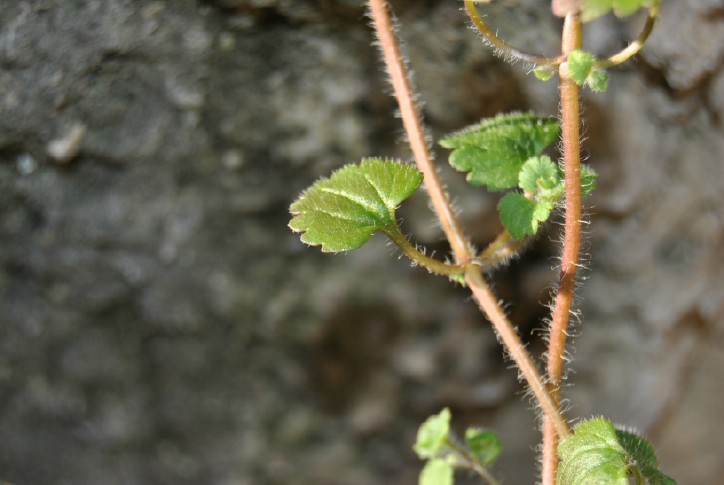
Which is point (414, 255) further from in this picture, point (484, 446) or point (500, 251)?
point (484, 446)

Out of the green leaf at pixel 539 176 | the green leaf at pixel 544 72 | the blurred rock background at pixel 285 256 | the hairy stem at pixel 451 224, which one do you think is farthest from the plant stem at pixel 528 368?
the blurred rock background at pixel 285 256

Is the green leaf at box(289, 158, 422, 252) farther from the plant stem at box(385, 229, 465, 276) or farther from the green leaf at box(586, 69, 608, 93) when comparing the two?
the green leaf at box(586, 69, 608, 93)

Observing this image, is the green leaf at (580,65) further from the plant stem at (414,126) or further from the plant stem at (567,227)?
the plant stem at (414,126)

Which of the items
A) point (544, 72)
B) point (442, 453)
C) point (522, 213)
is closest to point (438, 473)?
point (442, 453)

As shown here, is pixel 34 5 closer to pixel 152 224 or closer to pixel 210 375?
pixel 152 224

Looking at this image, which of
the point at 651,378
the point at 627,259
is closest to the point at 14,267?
the point at 627,259

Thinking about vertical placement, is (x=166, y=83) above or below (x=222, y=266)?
above

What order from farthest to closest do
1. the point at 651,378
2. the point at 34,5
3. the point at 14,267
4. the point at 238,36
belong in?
the point at 651,378, the point at 14,267, the point at 238,36, the point at 34,5
